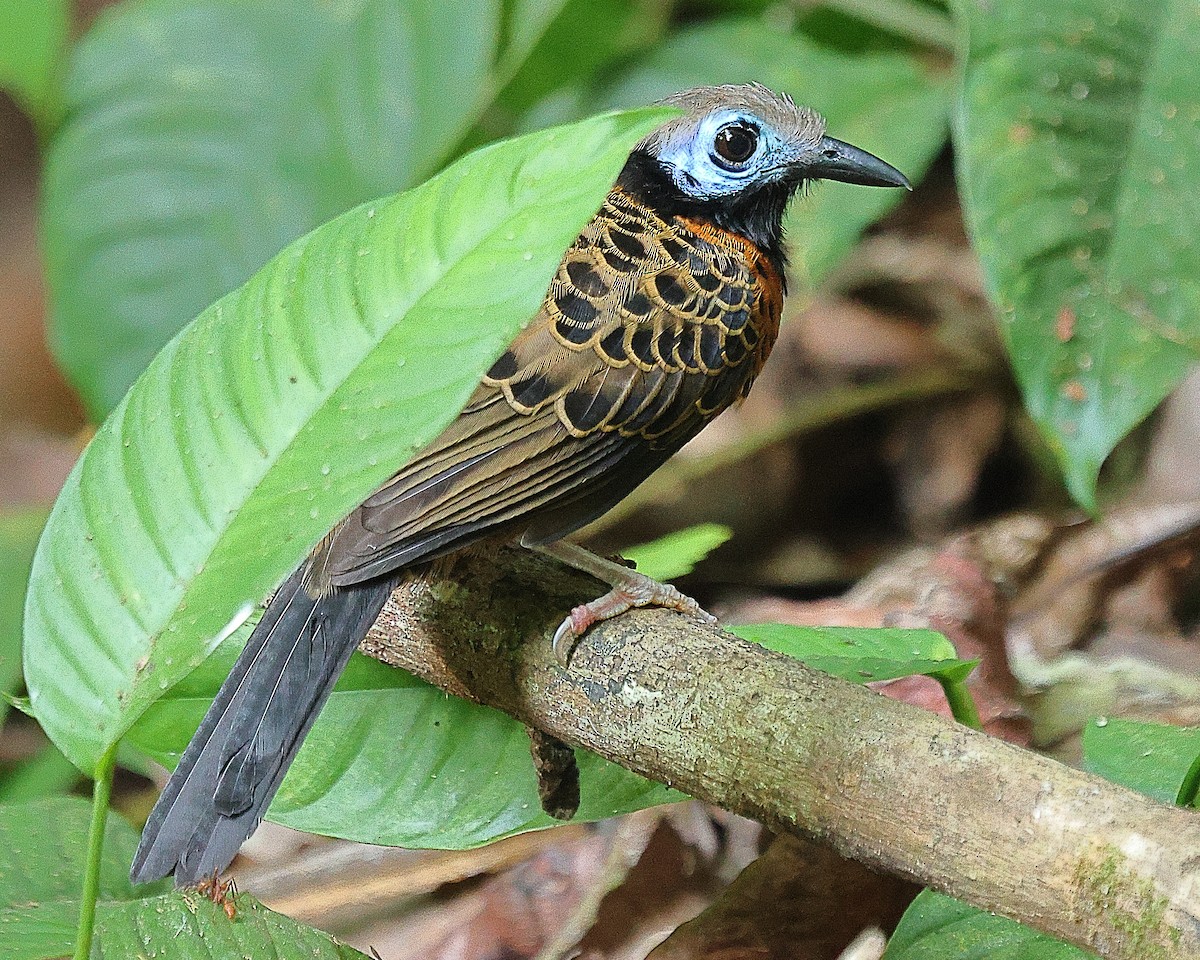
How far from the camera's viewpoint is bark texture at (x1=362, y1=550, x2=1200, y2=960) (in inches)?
53.8

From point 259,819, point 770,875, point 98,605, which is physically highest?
point 98,605

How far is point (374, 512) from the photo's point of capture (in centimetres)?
210

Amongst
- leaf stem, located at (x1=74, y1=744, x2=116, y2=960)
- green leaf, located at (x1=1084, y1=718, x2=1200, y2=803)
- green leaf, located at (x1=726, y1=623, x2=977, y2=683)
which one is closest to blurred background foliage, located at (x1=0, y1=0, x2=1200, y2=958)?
green leaf, located at (x1=1084, y1=718, x2=1200, y2=803)

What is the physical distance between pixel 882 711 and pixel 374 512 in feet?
2.90

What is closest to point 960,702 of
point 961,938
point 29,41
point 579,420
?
point 961,938

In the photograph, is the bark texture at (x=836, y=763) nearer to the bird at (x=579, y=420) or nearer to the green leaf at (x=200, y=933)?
the bird at (x=579, y=420)

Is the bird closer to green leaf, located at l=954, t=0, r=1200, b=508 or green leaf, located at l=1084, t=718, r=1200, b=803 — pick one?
green leaf, located at l=954, t=0, r=1200, b=508

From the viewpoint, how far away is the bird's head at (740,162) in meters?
2.74

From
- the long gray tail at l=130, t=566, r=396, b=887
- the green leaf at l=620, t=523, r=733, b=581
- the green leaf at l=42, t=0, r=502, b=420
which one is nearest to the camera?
the long gray tail at l=130, t=566, r=396, b=887

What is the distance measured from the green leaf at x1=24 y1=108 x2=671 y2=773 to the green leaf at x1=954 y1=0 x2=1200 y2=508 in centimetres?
171

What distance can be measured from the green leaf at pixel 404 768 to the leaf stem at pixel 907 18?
122 inches

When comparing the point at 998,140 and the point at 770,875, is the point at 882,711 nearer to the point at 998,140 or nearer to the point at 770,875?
the point at 770,875

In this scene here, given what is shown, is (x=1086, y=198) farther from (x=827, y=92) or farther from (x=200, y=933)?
(x=200, y=933)

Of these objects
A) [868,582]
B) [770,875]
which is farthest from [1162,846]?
[868,582]
